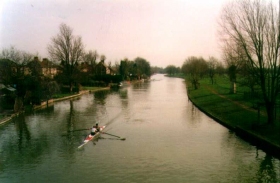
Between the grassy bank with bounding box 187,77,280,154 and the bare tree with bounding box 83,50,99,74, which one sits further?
the bare tree with bounding box 83,50,99,74

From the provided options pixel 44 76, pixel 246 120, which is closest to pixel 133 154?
pixel 246 120

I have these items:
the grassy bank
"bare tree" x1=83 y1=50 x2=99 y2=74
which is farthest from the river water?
"bare tree" x1=83 y1=50 x2=99 y2=74

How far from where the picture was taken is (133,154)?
71.2ft

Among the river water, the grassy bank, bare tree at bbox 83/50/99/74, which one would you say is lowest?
the river water

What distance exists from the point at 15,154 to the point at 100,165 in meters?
6.64

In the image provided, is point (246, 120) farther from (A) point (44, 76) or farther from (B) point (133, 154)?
(A) point (44, 76)

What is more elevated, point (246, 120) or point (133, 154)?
point (246, 120)

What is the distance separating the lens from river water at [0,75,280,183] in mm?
17516

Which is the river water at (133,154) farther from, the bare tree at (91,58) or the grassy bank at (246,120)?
the bare tree at (91,58)

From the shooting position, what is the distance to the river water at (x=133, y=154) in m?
17.5

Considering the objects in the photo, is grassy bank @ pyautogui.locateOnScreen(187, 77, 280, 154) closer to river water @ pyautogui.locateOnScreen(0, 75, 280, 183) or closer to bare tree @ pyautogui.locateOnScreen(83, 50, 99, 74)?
river water @ pyautogui.locateOnScreen(0, 75, 280, 183)

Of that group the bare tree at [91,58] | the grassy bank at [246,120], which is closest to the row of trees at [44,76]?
the bare tree at [91,58]

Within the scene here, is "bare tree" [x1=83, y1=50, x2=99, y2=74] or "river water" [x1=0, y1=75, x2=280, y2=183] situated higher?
"bare tree" [x1=83, y1=50, x2=99, y2=74]

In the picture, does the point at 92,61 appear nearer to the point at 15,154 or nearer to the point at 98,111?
the point at 98,111
